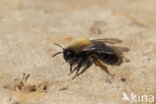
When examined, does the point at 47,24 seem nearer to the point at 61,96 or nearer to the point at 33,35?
the point at 33,35

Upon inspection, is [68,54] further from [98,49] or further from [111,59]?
[111,59]

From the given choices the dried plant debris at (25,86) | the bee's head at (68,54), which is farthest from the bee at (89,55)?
the dried plant debris at (25,86)

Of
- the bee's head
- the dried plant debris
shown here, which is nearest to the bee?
the bee's head

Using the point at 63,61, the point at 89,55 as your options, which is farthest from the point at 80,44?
the point at 63,61

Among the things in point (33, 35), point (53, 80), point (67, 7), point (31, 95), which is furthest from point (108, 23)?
point (67, 7)

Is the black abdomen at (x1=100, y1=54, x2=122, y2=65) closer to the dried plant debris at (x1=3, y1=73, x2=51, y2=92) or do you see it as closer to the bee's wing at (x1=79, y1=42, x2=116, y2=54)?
the bee's wing at (x1=79, y1=42, x2=116, y2=54)
